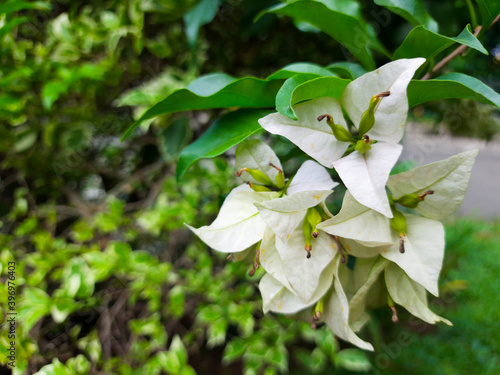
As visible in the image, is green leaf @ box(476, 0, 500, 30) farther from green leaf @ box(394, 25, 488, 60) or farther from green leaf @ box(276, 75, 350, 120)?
green leaf @ box(276, 75, 350, 120)

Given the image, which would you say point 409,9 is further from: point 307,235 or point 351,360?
point 351,360

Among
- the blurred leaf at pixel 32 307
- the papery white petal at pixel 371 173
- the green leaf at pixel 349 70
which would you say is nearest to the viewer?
the papery white petal at pixel 371 173

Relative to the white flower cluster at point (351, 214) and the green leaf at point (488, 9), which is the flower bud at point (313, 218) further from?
the green leaf at point (488, 9)

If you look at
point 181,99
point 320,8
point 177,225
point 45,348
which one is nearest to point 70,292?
point 45,348

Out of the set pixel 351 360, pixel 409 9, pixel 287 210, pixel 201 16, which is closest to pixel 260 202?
pixel 287 210

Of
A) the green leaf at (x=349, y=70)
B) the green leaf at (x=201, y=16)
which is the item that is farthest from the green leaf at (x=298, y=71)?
the green leaf at (x=201, y=16)

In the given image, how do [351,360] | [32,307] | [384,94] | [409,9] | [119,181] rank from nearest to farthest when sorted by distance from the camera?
[384,94], [409,9], [32,307], [351,360], [119,181]

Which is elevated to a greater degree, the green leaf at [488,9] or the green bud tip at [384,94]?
the green leaf at [488,9]
